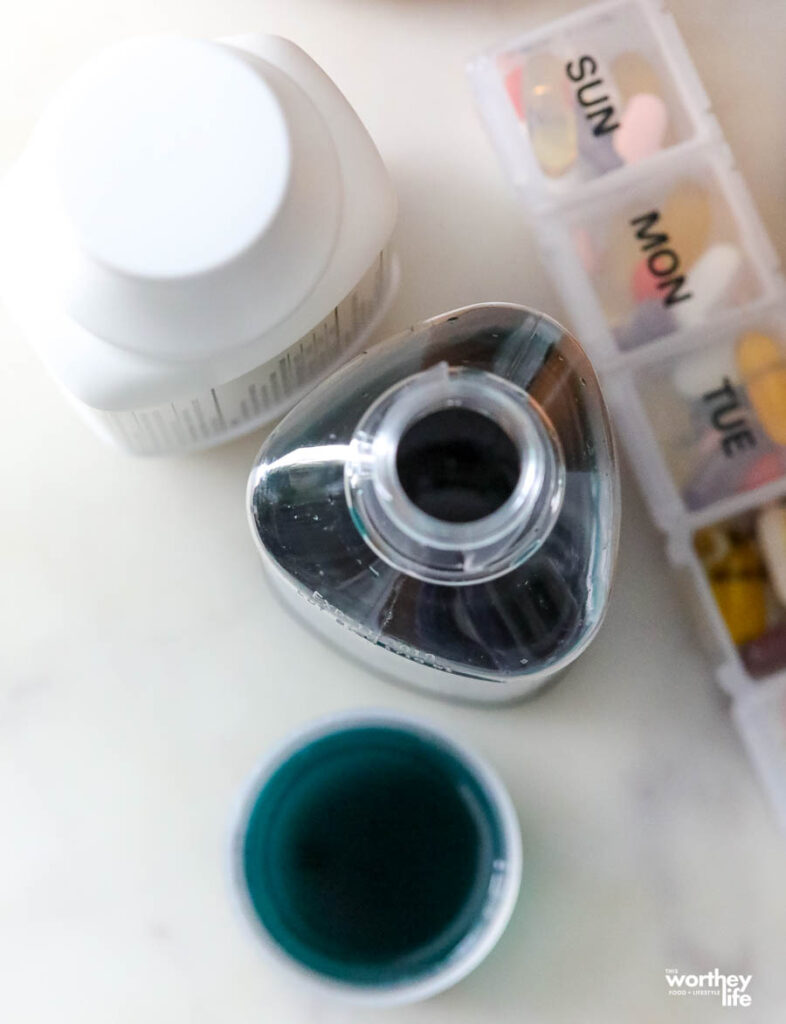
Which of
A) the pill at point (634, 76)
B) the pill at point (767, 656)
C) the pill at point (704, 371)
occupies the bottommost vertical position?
the pill at point (767, 656)

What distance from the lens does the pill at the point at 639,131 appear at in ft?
1.52

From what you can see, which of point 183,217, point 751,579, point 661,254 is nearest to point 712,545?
point 751,579

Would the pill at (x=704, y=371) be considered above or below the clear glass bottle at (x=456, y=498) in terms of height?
below

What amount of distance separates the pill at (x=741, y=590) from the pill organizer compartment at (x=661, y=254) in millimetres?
100

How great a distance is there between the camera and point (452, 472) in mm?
368

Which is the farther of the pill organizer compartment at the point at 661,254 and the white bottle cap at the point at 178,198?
the pill organizer compartment at the point at 661,254

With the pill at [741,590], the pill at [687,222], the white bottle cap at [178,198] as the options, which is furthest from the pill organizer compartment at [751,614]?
the white bottle cap at [178,198]

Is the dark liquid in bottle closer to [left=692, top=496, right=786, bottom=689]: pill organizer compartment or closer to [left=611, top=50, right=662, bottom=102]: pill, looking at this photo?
[left=692, top=496, right=786, bottom=689]: pill organizer compartment

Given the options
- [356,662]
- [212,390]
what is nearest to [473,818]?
[356,662]

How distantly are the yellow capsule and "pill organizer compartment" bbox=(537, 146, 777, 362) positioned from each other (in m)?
0.10

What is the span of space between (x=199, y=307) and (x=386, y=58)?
0.21 m

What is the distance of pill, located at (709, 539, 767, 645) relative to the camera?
0.45 m

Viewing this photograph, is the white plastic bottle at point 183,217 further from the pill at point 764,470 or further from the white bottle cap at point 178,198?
the pill at point 764,470

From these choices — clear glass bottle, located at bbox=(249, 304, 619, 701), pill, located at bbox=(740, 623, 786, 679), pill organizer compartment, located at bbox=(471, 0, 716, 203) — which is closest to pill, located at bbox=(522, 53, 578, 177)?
pill organizer compartment, located at bbox=(471, 0, 716, 203)
